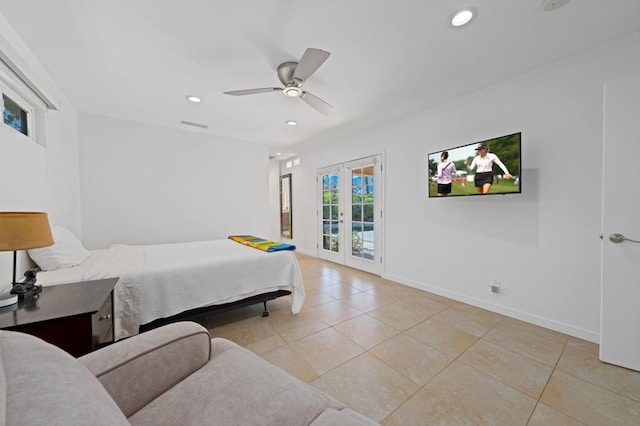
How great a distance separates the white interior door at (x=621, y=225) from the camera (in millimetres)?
1698

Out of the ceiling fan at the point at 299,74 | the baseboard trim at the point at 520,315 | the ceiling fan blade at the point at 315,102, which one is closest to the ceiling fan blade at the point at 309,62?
the ceiling fan at the point at 299,74

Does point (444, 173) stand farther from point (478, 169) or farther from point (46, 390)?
point (46, 390)

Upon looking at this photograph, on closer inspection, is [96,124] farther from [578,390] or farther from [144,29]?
[578,390]

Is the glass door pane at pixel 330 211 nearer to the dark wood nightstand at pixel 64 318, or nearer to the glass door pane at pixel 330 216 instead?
the glass door pane at pixel 330 216

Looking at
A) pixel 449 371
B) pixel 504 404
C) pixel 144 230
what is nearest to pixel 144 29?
pixel 144 230

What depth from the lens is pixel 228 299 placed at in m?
2.28

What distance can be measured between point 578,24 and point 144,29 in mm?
3197

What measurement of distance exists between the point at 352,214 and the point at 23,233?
12.9ft

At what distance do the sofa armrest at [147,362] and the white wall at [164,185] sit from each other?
3.36 m

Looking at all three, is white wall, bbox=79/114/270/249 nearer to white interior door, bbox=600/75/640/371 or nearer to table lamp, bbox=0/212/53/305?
table lamp, bbox=0/212/53/305

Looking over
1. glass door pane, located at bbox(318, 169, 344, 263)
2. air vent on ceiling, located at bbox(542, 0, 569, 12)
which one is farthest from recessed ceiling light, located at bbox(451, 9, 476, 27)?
glass door pane, located at bbox(318, 169, 344, 263)

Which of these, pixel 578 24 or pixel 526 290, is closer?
pixel 578 24

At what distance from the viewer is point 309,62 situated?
188cm

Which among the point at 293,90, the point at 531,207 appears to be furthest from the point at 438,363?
the point at 293,90
